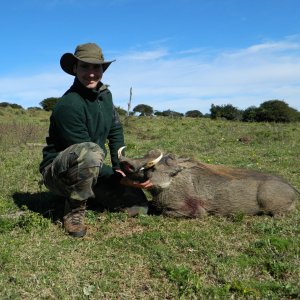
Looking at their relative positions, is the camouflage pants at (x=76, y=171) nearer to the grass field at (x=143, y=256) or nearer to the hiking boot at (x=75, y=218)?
the hiking boot at (x=75, y=218)

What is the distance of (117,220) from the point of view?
17.8 ft

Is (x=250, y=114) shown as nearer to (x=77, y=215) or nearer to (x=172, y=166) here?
(x=172, y=166)

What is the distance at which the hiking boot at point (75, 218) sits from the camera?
4942 millimetres

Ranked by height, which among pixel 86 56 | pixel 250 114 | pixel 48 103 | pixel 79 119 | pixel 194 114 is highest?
pixel 48 103

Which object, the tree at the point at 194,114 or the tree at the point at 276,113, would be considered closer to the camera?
the tree at the point at 276,113

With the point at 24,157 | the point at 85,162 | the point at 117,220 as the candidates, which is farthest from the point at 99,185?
the point at 24,157

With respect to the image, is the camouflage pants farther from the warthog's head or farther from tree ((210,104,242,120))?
tree ((210,104,242,120))

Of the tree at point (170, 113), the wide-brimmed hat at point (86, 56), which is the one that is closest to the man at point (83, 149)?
the wide-brimmed hat at point (86, 56)

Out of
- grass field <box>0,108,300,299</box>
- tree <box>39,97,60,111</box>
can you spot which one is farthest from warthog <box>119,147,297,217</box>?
tree <box>39,97,60,111</box>

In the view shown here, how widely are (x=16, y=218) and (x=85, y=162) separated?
1.22 m

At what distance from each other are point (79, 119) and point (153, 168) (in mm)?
1052

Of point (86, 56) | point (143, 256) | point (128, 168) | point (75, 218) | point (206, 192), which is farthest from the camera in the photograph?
point (206, 192)

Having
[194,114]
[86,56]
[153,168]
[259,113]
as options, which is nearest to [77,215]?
[153,168]

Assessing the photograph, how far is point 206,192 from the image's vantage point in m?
5.61
